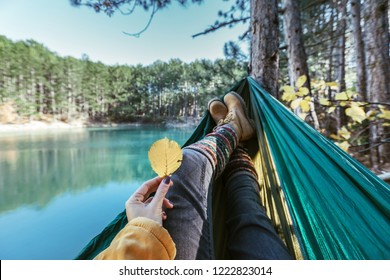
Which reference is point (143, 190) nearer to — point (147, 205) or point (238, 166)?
point (147, 205)

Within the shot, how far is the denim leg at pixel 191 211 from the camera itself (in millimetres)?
370

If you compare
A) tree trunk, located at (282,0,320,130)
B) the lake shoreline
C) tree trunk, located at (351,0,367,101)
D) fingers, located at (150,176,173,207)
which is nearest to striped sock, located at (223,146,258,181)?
fingers, located at (150,176,173,207)

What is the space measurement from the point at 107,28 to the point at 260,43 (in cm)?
112

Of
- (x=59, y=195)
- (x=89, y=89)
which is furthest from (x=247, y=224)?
(x=89, y=89)

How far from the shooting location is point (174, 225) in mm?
376

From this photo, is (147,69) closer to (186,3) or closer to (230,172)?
(186,3)

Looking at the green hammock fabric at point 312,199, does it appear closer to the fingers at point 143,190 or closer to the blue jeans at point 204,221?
the blue jeans at point 204,221

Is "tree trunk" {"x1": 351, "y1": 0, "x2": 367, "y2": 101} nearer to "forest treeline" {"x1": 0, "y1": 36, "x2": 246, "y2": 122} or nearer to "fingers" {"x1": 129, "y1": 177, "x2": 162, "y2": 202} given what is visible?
"fingers" {"x1": 129, "y1": 177, "x2": 162, "y2": 202}

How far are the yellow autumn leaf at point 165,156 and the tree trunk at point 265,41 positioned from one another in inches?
24.8

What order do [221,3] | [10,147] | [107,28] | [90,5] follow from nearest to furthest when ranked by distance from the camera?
[90,5] → [107,28] → [221,3] → [10,147]

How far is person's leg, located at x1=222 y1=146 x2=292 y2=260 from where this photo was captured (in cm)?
40

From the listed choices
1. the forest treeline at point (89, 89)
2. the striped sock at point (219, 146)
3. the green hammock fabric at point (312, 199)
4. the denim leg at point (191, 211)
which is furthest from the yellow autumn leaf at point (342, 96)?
the forest treeline at point (89, 89)

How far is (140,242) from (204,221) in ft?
0.50
